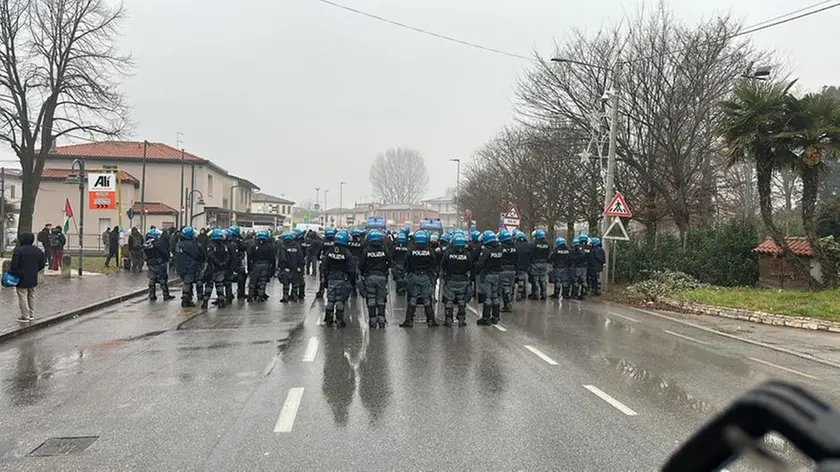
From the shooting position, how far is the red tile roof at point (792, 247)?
16.8 metres

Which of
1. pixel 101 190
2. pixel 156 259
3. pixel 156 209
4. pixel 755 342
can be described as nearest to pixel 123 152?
pixel 156 209

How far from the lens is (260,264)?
1630cm

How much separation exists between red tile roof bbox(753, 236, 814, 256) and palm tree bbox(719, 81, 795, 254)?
0.62m

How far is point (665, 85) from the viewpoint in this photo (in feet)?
71.6

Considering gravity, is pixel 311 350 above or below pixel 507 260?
below

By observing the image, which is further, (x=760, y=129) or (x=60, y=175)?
(x=60, y=175)

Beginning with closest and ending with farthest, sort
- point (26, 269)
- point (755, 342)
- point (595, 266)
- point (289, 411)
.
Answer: point (289, 411) → point (755, 342) → point (26, 269) → point (595, 266)

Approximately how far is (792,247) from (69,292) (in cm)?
1974

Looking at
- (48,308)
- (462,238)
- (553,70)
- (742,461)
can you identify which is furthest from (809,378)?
(553,70)

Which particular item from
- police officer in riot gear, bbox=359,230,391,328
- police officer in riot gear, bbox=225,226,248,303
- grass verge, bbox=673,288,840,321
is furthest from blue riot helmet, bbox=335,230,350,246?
grass verge, bbox=673,288,840,321

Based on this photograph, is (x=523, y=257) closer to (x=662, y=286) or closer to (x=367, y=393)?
(x=662, y=286)

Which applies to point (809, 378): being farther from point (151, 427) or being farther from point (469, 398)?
point (151, 427)

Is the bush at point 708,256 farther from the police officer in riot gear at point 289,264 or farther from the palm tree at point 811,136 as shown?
the police officer in riot gear at point 289,264

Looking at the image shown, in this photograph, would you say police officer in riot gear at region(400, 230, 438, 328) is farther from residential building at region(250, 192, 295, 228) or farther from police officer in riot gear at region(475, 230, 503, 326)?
residential building at region(250, 192, 295, 228)
